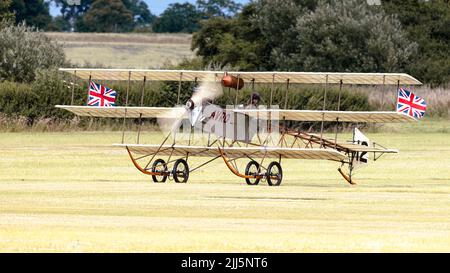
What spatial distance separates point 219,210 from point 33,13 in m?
121

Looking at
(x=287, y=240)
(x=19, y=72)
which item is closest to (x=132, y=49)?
(x=19, y=72)

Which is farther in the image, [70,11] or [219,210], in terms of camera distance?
[70,11]

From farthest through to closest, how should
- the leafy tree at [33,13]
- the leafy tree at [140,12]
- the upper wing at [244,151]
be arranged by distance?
1. the leafy tree at [140,12]
2. the leafy tree at [33,13]
3. the upper wing at [244,151]

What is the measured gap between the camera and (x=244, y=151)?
24.2 m

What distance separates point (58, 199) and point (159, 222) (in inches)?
162

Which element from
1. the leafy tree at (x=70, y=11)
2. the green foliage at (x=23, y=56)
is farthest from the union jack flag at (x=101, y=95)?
the leafy tree at (x=70, y=11)

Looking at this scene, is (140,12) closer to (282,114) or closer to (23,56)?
(23,56)

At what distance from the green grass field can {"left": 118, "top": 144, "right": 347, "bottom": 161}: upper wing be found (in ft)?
Answer: 252

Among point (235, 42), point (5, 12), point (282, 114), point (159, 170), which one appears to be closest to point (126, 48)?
point (5, 12)

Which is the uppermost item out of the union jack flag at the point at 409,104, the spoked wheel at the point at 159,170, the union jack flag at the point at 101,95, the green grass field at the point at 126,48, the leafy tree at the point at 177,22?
the leafy tree at the point at 177,22

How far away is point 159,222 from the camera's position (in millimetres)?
16125

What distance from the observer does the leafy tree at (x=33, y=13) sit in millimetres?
129475

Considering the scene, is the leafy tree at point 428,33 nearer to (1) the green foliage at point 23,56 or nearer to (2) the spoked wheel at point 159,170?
(1) the green foliage at point 23,56

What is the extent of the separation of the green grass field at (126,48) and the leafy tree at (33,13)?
10.1m
